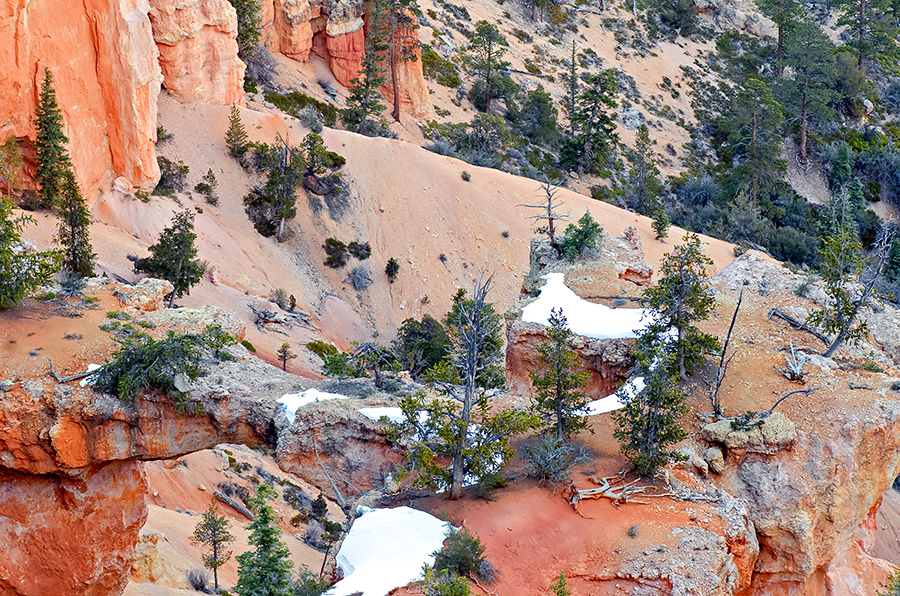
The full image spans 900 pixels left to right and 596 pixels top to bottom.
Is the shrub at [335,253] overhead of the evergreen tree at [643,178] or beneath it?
overhead

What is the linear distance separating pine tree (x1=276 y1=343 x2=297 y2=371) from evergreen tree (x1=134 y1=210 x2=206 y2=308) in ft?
15.7

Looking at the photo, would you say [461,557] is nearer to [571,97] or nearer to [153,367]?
[153,367]

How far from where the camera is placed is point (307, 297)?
45.5 m

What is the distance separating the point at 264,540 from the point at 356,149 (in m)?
38.7

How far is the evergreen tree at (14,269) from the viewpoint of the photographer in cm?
2184

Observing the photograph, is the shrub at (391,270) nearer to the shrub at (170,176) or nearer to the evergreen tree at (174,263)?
the shrub at (170,176)

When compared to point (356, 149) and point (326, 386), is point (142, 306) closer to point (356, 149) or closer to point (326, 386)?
point (326, 386)

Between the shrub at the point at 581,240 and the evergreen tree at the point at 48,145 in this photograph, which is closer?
the shrub at the point at 581,240

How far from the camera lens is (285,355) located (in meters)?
36.1

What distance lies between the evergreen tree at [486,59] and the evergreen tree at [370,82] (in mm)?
11151

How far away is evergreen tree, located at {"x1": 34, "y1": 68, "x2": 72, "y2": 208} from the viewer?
1340 inches

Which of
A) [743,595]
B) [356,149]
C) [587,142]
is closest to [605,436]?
[743,595]

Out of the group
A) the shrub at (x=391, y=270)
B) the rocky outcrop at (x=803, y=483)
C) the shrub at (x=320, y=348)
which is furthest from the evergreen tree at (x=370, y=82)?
the rocky outcrop at (x=803, y=483)

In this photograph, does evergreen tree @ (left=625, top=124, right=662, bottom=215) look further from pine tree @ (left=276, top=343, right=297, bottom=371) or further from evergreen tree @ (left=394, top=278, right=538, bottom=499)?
evergreen tree @ (left=394, top=278, right=538, bottom=499)
